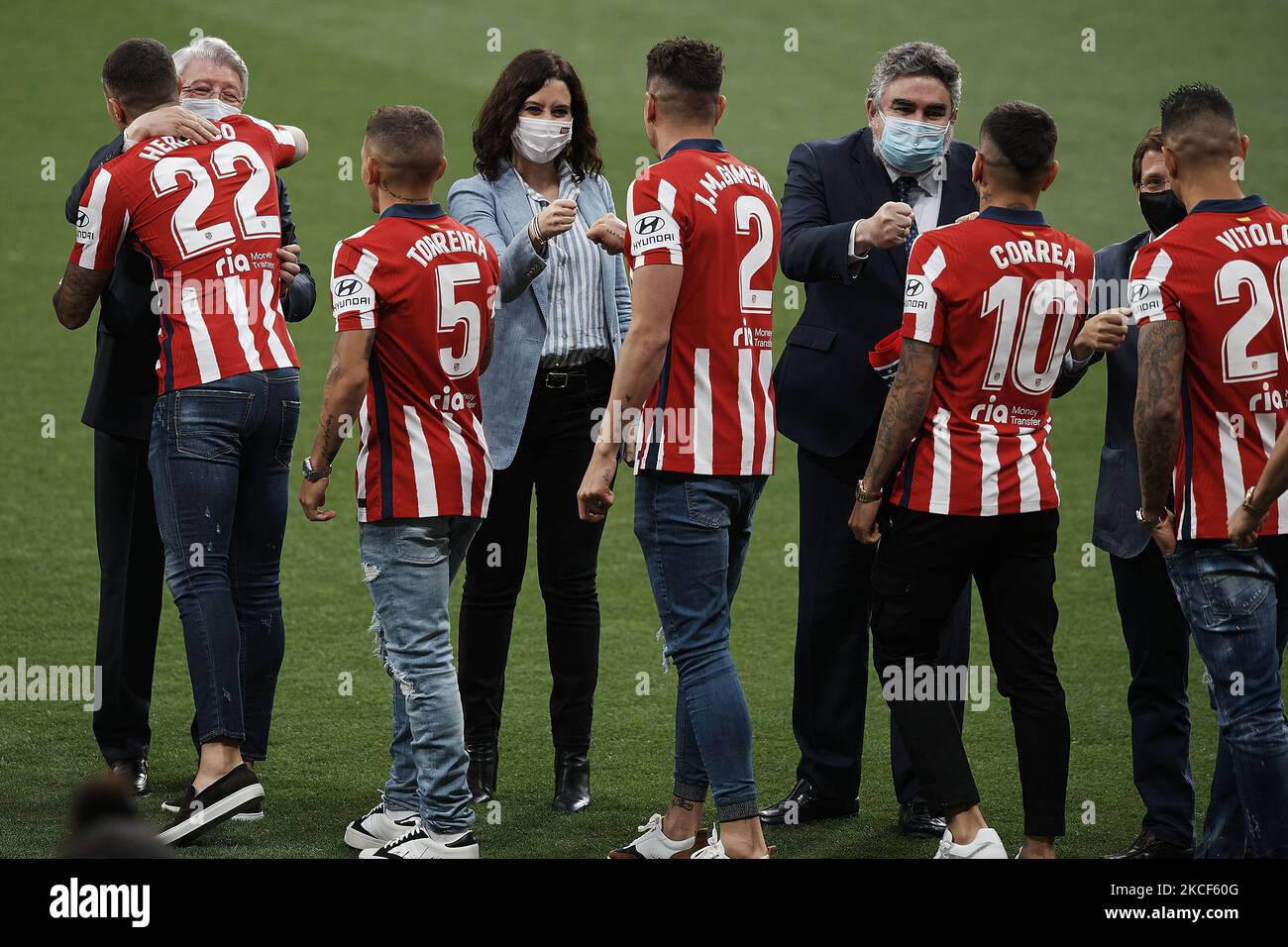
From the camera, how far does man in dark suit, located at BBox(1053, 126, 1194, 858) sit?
11.8 feet

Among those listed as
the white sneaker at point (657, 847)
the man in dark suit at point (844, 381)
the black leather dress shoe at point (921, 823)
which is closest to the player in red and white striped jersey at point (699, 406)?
the white sneaker at point (657, 847)

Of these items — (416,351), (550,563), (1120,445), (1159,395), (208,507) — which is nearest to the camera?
(1159,395)

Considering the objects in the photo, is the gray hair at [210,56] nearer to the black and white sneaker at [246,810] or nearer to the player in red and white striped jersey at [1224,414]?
the black and white sneaker at [246,810]

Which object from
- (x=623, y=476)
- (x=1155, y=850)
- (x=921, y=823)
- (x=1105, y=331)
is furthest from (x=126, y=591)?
(x=623, y=476)

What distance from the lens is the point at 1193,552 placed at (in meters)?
3.09

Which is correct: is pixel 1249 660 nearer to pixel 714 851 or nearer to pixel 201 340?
pixel 714 851

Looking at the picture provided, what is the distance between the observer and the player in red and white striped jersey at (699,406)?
3199mm

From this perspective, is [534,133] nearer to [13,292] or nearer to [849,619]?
[849,619]

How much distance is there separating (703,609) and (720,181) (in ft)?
3.01

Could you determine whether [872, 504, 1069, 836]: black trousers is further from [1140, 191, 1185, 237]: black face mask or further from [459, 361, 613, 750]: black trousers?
[459, 361, 613, 750]: black trousers

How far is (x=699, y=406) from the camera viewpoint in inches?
128

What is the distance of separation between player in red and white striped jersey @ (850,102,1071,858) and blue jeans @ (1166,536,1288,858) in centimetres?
33

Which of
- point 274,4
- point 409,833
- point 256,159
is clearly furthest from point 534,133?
point 274,4

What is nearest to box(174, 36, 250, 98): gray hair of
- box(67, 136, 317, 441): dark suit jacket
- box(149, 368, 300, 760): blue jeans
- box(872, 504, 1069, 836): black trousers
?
box(67, 136, 317, 441): dark suit jacket
